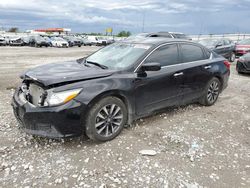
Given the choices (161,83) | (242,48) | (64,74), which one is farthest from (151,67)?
(242,48)

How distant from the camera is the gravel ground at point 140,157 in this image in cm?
252

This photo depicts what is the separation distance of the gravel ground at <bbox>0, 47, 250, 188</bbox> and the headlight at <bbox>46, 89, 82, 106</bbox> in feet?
2.48

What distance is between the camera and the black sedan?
111 inches

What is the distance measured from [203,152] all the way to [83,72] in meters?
2.13

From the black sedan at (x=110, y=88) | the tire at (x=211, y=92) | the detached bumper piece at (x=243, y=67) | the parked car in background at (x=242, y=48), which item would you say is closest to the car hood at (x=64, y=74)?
the black sedan at (x=110, y=88)

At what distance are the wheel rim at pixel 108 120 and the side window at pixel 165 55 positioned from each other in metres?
1.01

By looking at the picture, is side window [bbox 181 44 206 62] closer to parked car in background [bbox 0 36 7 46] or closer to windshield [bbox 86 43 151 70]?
windshield [bbox 86 43 151 70]

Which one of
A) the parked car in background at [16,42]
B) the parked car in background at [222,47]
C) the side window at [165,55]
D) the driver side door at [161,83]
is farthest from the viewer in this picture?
the parked car in background at [16,42]

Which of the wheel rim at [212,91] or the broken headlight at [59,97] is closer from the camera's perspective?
the broken headlight at [59,97]

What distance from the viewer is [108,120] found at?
10.5 feet

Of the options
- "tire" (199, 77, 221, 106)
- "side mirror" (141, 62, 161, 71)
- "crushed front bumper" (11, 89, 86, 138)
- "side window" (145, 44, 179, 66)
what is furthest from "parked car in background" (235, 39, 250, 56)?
"crushed front bumper" (11, 89, 86, 138)

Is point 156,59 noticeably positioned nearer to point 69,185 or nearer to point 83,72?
point 83,72

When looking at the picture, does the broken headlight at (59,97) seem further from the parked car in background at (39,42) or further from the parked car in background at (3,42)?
the parked car in background at (3,42)

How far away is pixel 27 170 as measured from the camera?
103 inches
